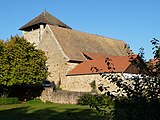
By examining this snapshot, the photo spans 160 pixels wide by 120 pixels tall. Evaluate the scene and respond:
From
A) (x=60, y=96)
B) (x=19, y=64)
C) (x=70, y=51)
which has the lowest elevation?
(x=60, y=96)

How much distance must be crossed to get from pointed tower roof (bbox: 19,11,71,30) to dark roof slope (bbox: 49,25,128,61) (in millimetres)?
6972

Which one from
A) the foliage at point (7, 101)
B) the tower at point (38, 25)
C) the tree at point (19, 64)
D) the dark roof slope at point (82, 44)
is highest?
the tower at point (38, 25)

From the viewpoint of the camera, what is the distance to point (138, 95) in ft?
14.8

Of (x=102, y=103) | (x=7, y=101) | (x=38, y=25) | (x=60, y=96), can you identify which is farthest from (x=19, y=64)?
(x=102, y=103)

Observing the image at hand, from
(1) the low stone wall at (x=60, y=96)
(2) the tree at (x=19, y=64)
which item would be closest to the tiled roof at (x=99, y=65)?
(1) the low stone wall at (x=60, y=96)

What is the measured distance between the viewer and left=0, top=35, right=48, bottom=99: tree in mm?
29297

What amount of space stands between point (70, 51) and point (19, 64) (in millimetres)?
12961

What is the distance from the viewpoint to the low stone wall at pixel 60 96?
28.4 meters

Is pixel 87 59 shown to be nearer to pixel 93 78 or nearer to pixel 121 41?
pixel 93 78

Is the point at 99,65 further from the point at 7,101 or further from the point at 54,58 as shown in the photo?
the point at 7,101

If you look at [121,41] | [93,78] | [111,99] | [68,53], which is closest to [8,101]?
[93,78]

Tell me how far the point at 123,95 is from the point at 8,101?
2590 cm

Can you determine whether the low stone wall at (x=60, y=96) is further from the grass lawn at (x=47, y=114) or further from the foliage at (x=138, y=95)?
the foliage at (x=138, y=95)

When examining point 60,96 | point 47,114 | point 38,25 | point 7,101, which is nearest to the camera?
point 47,114
